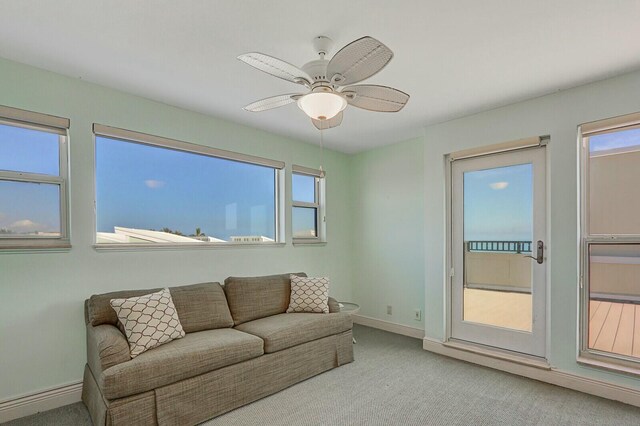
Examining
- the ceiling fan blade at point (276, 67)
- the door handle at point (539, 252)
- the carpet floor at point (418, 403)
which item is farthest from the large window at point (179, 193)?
the door handle at point (539, 252)

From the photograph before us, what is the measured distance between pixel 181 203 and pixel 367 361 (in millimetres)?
2413

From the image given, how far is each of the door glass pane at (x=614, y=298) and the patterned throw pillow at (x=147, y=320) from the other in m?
3.31

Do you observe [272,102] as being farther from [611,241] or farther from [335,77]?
[611,241]

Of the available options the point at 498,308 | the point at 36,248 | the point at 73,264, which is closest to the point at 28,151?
the point at 36,248

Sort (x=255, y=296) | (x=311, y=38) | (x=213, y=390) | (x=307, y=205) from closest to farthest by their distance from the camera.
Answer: (x=311, y=38) → (x=213, y=390) → (x=255, y=296) → (x=307, y=205)

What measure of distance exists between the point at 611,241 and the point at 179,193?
148 inches

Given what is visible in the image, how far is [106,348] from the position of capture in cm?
205

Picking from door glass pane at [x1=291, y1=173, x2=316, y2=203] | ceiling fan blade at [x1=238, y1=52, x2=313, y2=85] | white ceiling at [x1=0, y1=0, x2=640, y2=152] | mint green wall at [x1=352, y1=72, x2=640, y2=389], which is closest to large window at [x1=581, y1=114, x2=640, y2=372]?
mint green wall at [x1=352, y1=72, x2=640, y2=389]

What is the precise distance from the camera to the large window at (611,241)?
2586mm

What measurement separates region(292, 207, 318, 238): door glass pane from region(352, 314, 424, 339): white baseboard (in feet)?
4.49

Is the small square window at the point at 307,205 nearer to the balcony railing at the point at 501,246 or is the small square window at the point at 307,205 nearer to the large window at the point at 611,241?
the balcony railing at the point at 501,246

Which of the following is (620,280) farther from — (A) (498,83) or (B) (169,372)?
(B) (169,372)

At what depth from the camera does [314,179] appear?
462 cm

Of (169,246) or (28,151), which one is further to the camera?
(169,246)
